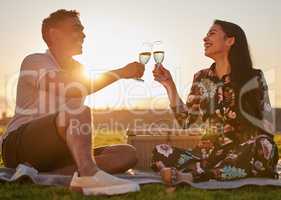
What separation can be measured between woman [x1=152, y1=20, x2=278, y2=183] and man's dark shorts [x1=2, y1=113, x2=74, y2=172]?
138 centimetres

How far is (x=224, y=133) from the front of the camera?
6711mm

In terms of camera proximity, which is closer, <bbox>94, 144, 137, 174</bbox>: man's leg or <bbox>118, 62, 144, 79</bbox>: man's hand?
<bbox>118, 62, 144, 79</bbox>: man's hand

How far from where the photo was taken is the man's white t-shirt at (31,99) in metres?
6.13

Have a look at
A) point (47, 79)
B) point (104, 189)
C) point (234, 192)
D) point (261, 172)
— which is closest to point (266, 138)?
point (261, 172)

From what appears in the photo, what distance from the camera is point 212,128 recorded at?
270 inches

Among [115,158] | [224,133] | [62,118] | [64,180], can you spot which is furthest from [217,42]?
[64,180]

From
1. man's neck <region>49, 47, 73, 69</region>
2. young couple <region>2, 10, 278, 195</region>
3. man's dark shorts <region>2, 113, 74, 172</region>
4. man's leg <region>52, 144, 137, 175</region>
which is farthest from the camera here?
man's leg <region>52, 144, 137, 175</region>

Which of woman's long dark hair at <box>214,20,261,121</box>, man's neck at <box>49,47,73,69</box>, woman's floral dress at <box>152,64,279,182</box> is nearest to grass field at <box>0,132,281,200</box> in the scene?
woman's floral dress at <box>152,64,279,182</box>

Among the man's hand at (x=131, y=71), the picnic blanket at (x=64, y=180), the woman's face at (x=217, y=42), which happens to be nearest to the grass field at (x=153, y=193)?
the picnic blanket at (x=64, y=180)

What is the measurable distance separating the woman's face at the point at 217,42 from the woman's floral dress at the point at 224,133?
1.21 ft

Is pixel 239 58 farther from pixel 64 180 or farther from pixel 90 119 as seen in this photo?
pixel 64 180

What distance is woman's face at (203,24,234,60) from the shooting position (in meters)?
6.74

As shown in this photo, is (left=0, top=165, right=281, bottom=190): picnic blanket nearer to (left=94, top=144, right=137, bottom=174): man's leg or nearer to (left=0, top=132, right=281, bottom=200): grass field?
(left=0, top=132, right=281, bottom=200): grass field

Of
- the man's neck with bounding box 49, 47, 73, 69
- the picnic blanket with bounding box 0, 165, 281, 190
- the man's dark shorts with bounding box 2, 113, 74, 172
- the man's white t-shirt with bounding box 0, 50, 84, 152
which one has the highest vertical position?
the man's neck with bounding box 49, 47, 73, 69
